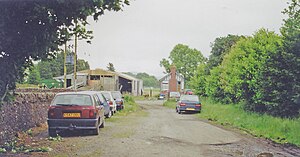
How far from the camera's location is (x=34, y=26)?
860 cm

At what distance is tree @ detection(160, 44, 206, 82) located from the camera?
301ft

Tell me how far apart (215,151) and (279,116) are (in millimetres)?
8341

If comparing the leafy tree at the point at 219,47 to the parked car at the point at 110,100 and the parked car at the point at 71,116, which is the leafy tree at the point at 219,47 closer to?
the parked car at the point at 110,100

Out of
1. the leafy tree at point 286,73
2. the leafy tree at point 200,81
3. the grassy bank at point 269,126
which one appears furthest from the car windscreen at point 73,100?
the leafy tree at point 200,81

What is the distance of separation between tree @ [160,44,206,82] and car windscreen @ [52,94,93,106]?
7777 cm

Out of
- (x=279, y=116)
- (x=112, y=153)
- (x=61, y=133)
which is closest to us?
(x=112, y=153)

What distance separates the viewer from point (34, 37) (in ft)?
28.3

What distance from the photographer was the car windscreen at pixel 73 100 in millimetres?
13177

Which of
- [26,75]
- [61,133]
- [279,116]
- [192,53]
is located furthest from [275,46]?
[192,53]

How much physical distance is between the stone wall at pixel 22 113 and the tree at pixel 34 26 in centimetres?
109

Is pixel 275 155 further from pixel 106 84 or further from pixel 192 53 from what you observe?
pixel 192 53

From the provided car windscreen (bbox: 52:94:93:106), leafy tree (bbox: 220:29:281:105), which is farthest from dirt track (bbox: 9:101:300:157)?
leafy tree (bbox: 220:29:281:105)

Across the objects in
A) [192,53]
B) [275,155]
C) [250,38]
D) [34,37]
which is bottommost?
[275,155]

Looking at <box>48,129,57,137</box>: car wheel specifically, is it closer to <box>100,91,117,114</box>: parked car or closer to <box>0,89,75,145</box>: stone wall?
<box>0,89,75,145</box>: stone wall
